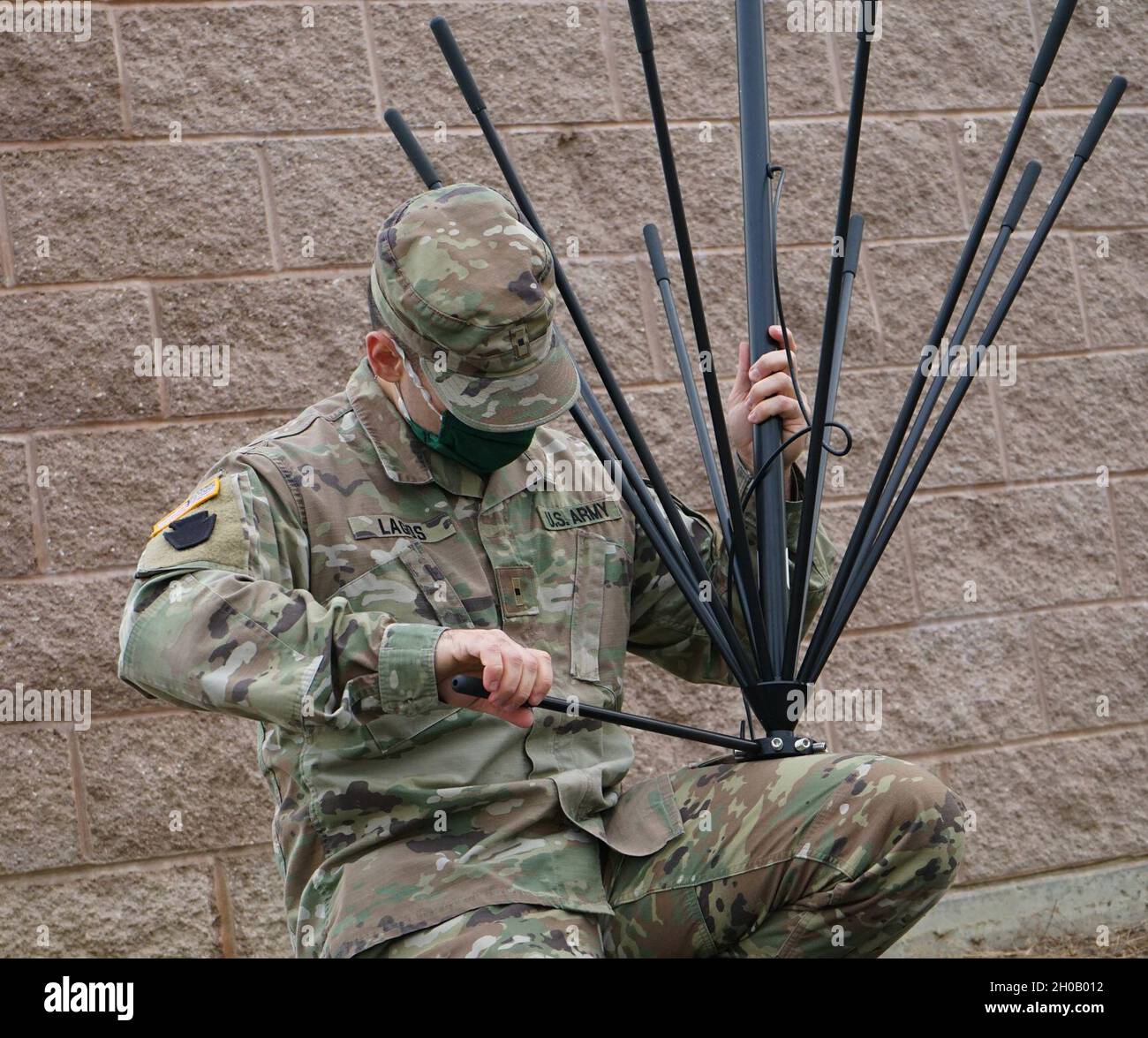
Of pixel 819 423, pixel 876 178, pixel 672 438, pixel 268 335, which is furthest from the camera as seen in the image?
pixel 876 178

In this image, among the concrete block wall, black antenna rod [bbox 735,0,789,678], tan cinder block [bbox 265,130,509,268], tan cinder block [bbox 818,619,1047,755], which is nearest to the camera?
black antenna rod [bbox 735,0,789,678]

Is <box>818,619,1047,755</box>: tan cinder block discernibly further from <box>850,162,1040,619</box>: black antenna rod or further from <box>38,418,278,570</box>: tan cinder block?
<box>38,418,278,570</box>: tan cinder block

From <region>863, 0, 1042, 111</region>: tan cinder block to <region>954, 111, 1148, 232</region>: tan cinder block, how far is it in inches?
3.9

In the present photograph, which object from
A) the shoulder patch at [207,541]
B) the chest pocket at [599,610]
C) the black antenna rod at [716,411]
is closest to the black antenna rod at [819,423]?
the black antenna rod at [716,411]

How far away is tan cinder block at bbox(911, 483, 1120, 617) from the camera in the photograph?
3717 mm

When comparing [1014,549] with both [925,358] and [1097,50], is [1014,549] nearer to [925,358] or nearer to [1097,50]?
[1097,50]

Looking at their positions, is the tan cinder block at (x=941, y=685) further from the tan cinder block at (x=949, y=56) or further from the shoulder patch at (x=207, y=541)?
the shoulder patch at (x=207, y=541)

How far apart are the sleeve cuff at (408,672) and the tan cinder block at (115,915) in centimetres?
169

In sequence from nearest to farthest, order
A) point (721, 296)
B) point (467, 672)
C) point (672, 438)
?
point (467, 672), point (672, 438), point (721, 296)

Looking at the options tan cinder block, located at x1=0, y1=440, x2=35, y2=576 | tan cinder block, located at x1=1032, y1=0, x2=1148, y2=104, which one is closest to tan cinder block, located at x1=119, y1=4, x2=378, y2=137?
tan cinder block, located at x1=0, y1=440, x2=35, y2=576

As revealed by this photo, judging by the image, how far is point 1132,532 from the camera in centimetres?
385

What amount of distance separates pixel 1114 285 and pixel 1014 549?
810 millimetres

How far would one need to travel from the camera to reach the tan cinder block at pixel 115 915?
3.06m

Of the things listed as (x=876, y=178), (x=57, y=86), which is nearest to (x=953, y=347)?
(x=876, y=178)
